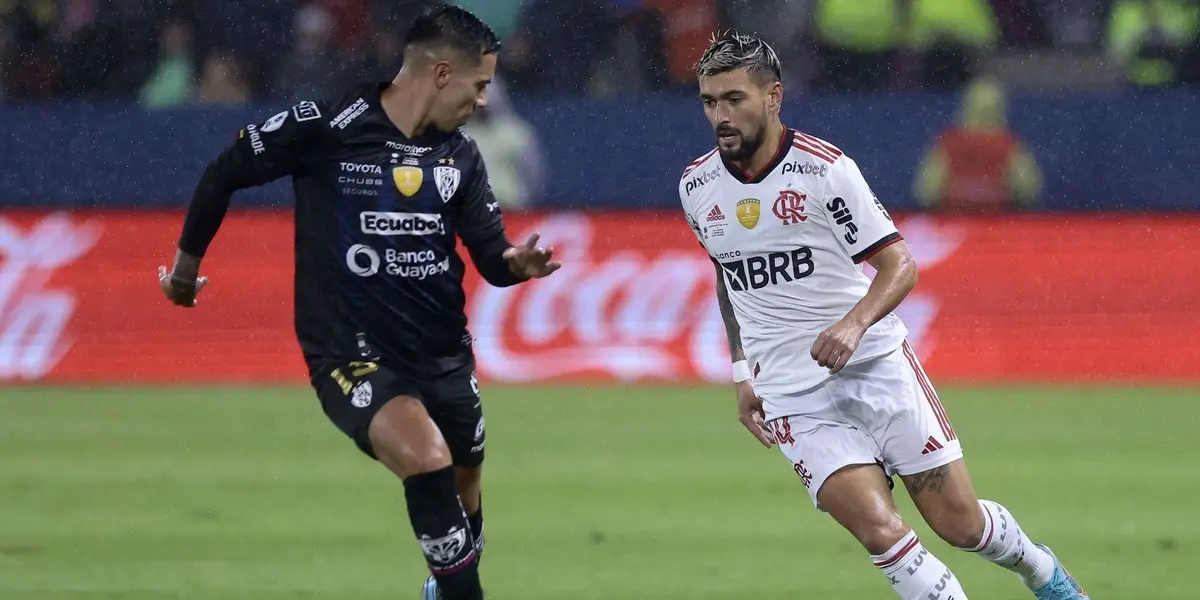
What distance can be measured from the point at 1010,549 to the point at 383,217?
2.51 m

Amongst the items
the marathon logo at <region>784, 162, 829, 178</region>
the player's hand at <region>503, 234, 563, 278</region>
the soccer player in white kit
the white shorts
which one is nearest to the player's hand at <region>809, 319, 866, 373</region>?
the soccer player in white kit

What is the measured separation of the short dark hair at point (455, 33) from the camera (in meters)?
6.41

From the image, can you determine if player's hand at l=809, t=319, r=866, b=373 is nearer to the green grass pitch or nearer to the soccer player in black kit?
the soccer player in black kit

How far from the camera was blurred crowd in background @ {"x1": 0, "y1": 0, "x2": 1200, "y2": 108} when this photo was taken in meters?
16.4

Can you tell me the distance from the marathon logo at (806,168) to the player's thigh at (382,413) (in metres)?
1.53

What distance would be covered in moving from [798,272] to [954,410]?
6669mm

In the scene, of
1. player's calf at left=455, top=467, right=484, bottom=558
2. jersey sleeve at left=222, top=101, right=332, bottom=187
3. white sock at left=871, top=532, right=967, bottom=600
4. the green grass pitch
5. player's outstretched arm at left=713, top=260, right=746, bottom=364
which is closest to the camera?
white sock at left=871, top=532, right=967, bottom=600

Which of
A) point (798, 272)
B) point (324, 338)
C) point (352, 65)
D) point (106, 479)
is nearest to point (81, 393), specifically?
point (106, 479)

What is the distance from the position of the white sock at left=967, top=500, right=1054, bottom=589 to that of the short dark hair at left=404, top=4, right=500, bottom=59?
7.95 feet

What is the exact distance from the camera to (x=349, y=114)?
6430 millimetres

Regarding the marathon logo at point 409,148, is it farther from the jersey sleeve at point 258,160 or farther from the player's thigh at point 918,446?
the player's thigh at point 918,446

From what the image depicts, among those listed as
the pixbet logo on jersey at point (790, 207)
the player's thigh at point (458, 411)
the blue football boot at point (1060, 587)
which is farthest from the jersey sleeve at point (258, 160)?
the blue football boot at point (1060, 587)

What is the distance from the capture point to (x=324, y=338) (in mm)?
6422

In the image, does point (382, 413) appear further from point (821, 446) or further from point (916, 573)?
point (916, 573)
